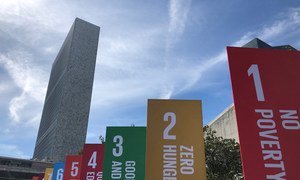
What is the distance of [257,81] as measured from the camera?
4.62 m

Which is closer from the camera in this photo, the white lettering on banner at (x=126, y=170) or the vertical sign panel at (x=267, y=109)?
the vertical sign panel at (x=267, y=109)

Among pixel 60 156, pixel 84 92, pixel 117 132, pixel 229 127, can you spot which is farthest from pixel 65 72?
pixel 117 132

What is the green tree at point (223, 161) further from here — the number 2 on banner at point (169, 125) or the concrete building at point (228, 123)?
the number 2 on banner at point (169, 125)

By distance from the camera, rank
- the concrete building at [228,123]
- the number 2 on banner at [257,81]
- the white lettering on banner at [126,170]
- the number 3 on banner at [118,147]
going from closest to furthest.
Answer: the number 2 on banner at [257,81] < the white lettering on banner at [126,170] < the number 3 on banner at [118,147] < the concrete building at [228,123]

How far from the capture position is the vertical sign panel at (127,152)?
12.6 m

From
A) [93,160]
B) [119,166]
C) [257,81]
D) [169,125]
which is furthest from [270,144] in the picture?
[93,160]

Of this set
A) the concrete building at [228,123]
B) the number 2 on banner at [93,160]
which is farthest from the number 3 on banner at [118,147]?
the concrete building at [228,123]

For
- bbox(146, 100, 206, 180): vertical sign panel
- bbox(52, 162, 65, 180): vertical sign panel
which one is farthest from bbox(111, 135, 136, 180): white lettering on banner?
bbox(52, 162, 65, 180): vertical sign panel

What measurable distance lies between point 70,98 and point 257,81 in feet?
476

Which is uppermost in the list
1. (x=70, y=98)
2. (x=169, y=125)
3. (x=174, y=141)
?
(x=70, y=98)

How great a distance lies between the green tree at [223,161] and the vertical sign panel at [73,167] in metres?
8.89

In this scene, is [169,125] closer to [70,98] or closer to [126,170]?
[126,170]

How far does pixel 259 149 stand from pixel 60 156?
13581 centimetres

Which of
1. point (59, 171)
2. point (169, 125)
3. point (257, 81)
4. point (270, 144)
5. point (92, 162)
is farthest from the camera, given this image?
point (59, 171)
